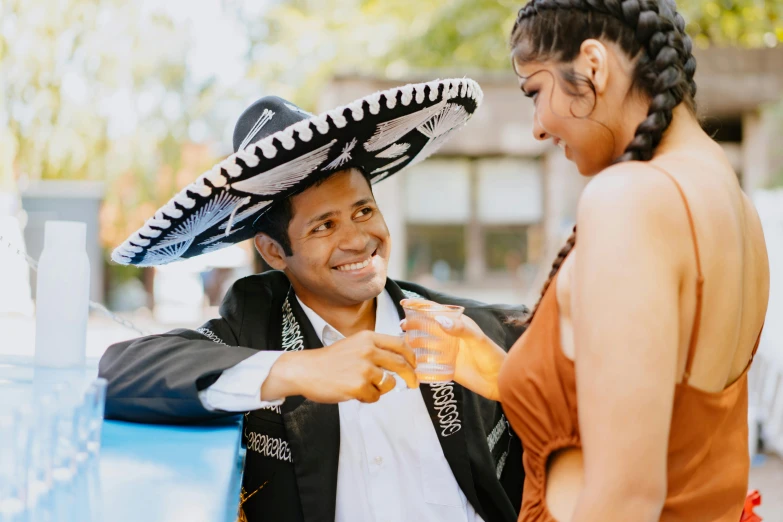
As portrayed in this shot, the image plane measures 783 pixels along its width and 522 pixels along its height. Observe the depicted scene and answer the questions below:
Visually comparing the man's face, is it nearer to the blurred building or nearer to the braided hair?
the braided hair

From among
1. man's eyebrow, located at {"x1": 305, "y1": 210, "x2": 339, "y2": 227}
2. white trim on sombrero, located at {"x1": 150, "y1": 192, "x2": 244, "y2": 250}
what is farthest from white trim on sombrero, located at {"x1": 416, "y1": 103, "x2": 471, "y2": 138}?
white trim on sombrero, located at {"x1": 150, "y1": 192, "x2": 244, "y2": 250}

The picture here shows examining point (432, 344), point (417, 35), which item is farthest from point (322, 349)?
point (417, 35)

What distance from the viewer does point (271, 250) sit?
112 inches

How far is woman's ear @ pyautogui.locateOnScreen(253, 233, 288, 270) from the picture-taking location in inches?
111

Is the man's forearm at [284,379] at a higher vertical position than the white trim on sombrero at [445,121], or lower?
lower

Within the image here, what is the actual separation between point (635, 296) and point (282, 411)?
1.38m

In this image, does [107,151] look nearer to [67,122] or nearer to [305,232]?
[67,122]

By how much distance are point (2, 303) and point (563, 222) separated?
34.9ft

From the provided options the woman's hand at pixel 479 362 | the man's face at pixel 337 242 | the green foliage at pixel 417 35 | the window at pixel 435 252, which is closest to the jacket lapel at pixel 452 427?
the woman's hand at pixel 479 362

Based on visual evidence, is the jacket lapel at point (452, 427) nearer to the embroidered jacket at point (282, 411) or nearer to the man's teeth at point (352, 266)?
the embroidered jacket at point (282, 411)

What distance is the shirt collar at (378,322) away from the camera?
276 cm

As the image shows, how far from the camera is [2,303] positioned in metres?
5.18

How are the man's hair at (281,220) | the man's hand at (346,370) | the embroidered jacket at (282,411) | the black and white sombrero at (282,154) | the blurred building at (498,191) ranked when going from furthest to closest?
the blurred building at (498,191) < the man's hair at (281,220) < the black and white sombrero at (282,154) < the embroidered jacket at (282,411) < the man's hand at (346,370)

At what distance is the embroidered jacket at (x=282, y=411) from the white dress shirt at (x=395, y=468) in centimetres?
5
